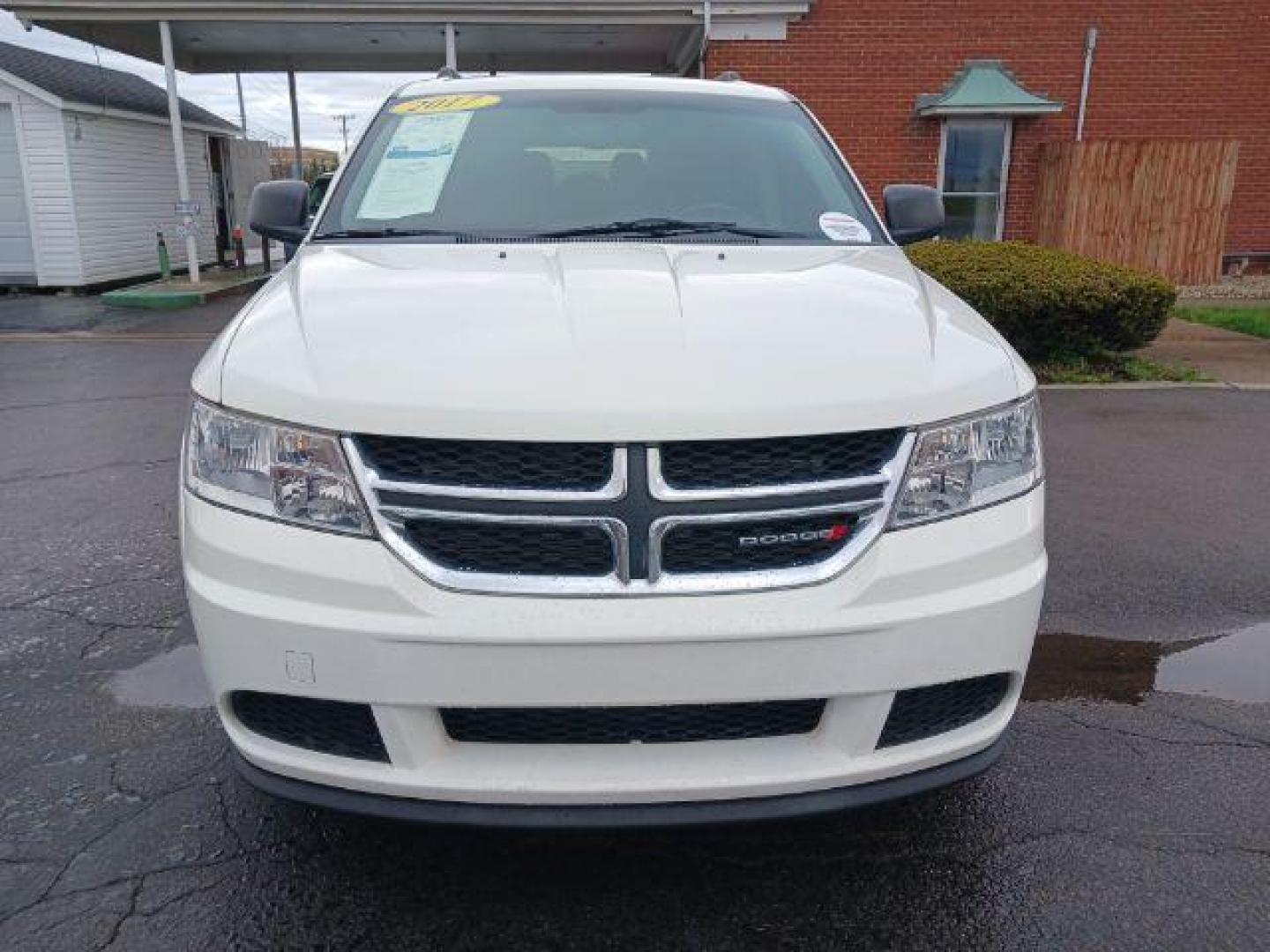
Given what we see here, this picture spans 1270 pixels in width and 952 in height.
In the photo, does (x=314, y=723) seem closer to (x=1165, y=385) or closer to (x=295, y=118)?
(x=1165, y=385)

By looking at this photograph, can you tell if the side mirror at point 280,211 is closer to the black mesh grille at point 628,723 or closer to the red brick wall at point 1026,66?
the black mesh grille at point 628,723

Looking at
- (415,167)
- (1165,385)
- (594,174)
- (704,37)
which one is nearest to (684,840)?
(594,174)

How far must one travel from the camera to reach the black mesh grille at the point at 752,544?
200 centimetres

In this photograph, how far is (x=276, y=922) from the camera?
2.26m

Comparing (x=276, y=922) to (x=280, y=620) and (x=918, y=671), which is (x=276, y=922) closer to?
(x=280, y=620)

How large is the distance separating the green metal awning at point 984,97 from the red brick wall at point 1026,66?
0.15 metres

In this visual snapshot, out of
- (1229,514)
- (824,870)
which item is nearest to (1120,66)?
(1229,514)

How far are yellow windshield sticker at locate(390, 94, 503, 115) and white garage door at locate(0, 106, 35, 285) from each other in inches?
559

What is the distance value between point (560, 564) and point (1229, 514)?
4.32m

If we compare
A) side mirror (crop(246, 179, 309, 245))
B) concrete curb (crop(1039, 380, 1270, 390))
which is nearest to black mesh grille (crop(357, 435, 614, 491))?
side mirror (crop(246, 179, 309, 245))

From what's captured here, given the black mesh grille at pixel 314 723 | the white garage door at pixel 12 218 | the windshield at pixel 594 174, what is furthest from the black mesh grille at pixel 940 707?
the white garage door at pixel 12 218

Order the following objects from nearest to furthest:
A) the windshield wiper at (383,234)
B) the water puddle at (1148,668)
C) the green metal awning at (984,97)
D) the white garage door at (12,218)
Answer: the windshield wiper at (383,234) → the water puddle at (1148,668) → the green metal awning at (984,97) → the white garage door at (12,218)

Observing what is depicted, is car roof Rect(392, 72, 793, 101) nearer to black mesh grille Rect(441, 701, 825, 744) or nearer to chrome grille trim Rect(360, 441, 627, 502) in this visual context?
chrome grille trim Rect(360, 441, 627, 502)

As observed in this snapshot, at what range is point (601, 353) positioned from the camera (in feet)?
6.91
